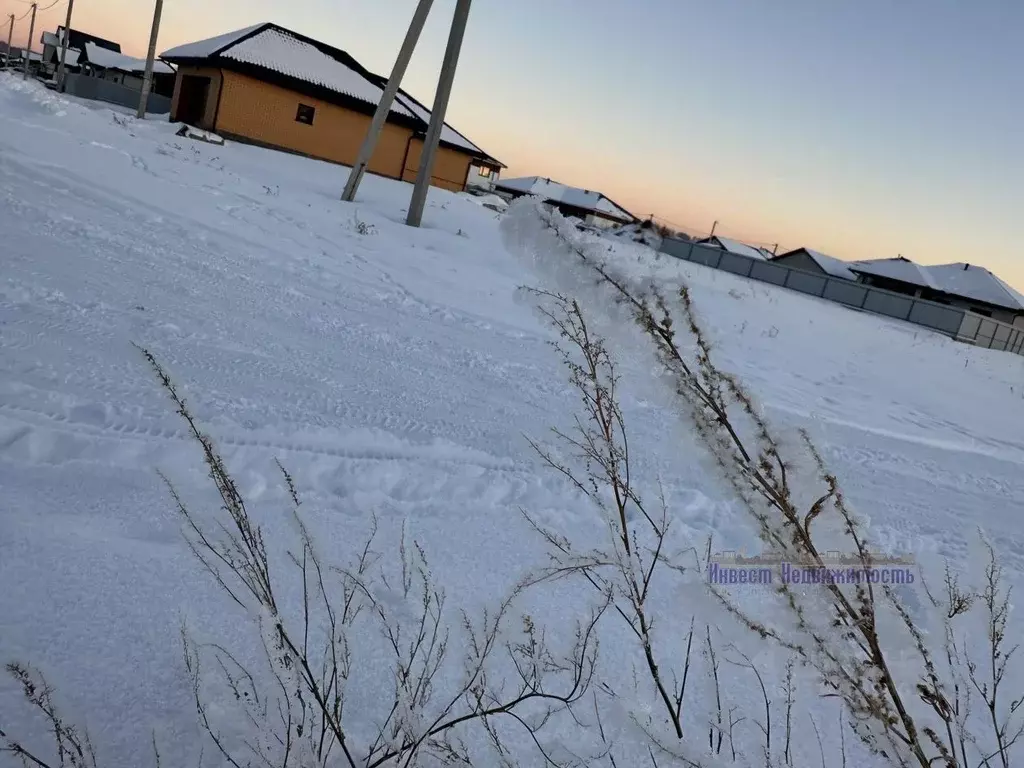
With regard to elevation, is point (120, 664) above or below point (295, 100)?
below

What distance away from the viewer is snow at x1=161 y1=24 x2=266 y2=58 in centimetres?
2041

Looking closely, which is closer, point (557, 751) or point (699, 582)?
point (699, 582)

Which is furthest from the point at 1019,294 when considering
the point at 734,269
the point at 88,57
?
the point at 88,57

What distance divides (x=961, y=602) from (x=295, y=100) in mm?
23068

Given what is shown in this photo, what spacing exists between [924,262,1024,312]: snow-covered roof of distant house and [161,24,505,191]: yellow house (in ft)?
100

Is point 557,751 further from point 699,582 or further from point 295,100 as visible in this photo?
point 295,100

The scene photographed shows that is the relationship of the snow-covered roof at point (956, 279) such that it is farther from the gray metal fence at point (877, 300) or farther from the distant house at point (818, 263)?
the gray metal fence at point (877, 300)

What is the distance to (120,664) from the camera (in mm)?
2092

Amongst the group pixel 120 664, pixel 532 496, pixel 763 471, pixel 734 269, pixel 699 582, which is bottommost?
pixel 120 664

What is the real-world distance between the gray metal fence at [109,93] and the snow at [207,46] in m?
10.4

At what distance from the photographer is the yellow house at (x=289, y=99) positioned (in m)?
19.8

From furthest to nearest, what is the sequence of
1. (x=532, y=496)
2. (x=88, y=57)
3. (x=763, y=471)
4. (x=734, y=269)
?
(x=88, y=57) → (x=734, y=269) → (x=532, y=496) → (x=763, y=471)

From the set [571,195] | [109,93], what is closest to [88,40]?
[109,93]

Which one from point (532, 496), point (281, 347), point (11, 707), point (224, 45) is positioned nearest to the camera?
point (11, 707)
